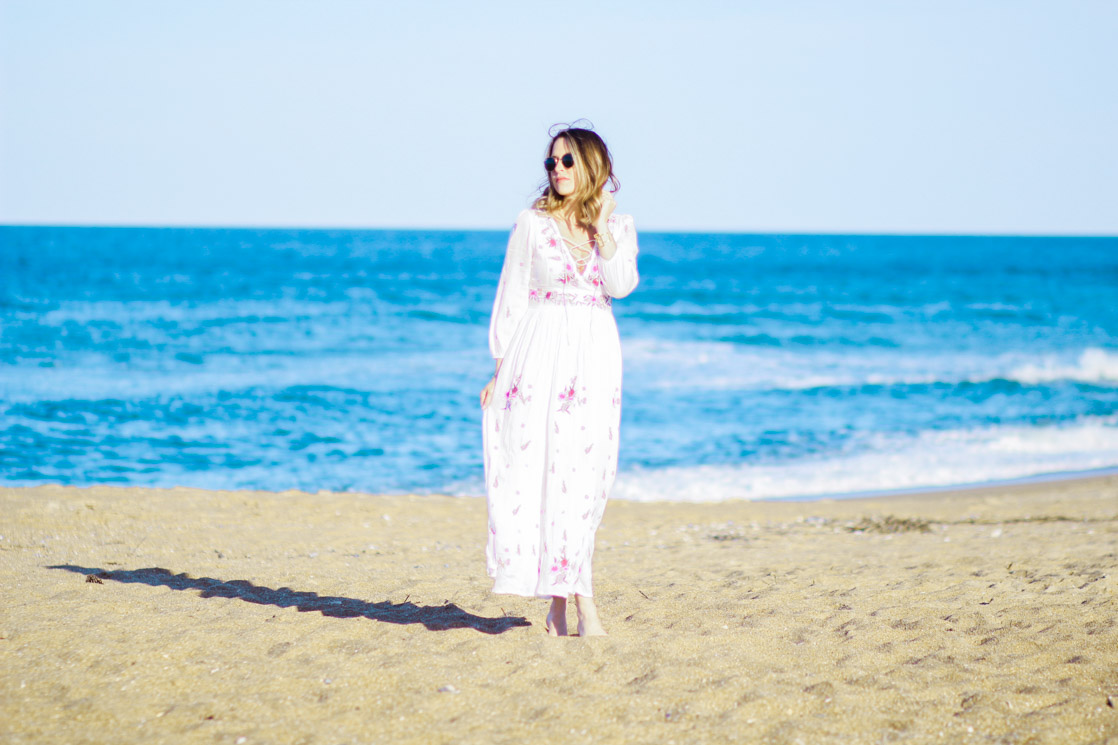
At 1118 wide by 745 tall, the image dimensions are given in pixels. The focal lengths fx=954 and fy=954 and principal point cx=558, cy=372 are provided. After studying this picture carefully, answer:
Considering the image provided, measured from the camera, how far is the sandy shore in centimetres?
343

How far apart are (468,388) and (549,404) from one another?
12.7m

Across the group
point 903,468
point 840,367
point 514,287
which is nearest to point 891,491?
point 903,468

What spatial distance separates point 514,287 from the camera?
4.17 m

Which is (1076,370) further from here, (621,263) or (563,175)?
(563,175)

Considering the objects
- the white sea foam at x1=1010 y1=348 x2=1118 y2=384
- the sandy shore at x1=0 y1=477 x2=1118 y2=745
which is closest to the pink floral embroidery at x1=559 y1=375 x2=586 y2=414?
the sandy shore at x1=0 y1=477 x2=1118 y2=745

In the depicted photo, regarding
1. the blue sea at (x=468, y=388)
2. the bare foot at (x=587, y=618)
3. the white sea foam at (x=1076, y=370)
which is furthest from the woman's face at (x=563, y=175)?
the white sea foam at (x=1076, y=370)

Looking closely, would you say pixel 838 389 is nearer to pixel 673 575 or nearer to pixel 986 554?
pixel 986 554

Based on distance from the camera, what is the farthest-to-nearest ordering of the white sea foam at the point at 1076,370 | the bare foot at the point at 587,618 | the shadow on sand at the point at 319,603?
the white sea foam at the point at 1076,370, the shadow on sand at the point at 319,603, the bare foot at the point at 587,618

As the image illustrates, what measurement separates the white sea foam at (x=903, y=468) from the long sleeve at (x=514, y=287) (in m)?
6.81

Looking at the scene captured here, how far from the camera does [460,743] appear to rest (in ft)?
10.7

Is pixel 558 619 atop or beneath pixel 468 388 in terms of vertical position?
atop

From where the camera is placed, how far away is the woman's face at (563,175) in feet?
13.4

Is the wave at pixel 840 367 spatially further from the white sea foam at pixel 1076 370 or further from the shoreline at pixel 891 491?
the shoreline at pixel 891 491

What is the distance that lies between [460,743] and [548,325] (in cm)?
175
